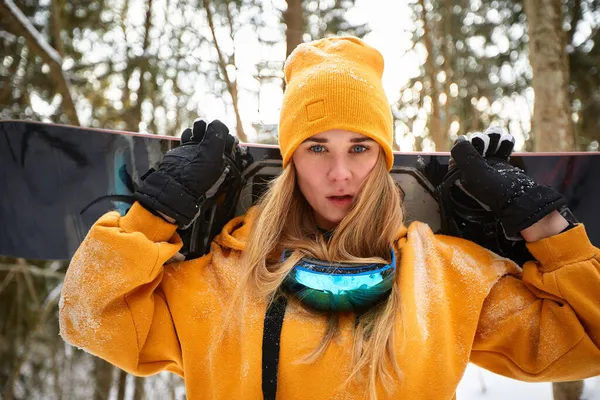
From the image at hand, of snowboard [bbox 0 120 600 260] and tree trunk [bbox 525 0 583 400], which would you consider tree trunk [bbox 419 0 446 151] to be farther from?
snowboard [bbox 0 120 600 260]

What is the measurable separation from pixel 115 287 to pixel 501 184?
1.30 meters

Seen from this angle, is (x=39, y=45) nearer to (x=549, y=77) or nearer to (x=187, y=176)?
(x=187, y=176)

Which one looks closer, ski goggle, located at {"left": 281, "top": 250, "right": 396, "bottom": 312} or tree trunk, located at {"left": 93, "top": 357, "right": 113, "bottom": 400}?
ski goggle, located at {"left": 281, "top": 250, "right": 396, "bottom": 312}

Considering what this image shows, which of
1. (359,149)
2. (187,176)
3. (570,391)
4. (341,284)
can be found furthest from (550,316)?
(570,391)

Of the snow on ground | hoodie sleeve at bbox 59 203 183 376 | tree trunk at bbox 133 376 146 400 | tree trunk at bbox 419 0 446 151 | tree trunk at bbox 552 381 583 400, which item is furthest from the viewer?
tree trunk at bbox 419 0 446 151

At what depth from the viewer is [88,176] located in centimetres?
184

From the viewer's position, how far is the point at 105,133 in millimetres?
1853

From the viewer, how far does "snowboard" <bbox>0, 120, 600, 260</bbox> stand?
1817mm

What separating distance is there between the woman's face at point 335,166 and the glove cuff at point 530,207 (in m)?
0.49

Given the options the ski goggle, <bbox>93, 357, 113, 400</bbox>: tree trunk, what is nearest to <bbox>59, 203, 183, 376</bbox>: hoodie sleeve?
the ski goggle

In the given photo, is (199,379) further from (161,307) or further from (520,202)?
(520,202)

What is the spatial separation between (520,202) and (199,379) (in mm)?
1224

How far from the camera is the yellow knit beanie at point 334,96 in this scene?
140 centimetres

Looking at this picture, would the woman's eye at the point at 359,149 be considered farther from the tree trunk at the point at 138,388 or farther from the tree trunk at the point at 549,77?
the tree trunk at the point at 138,388
